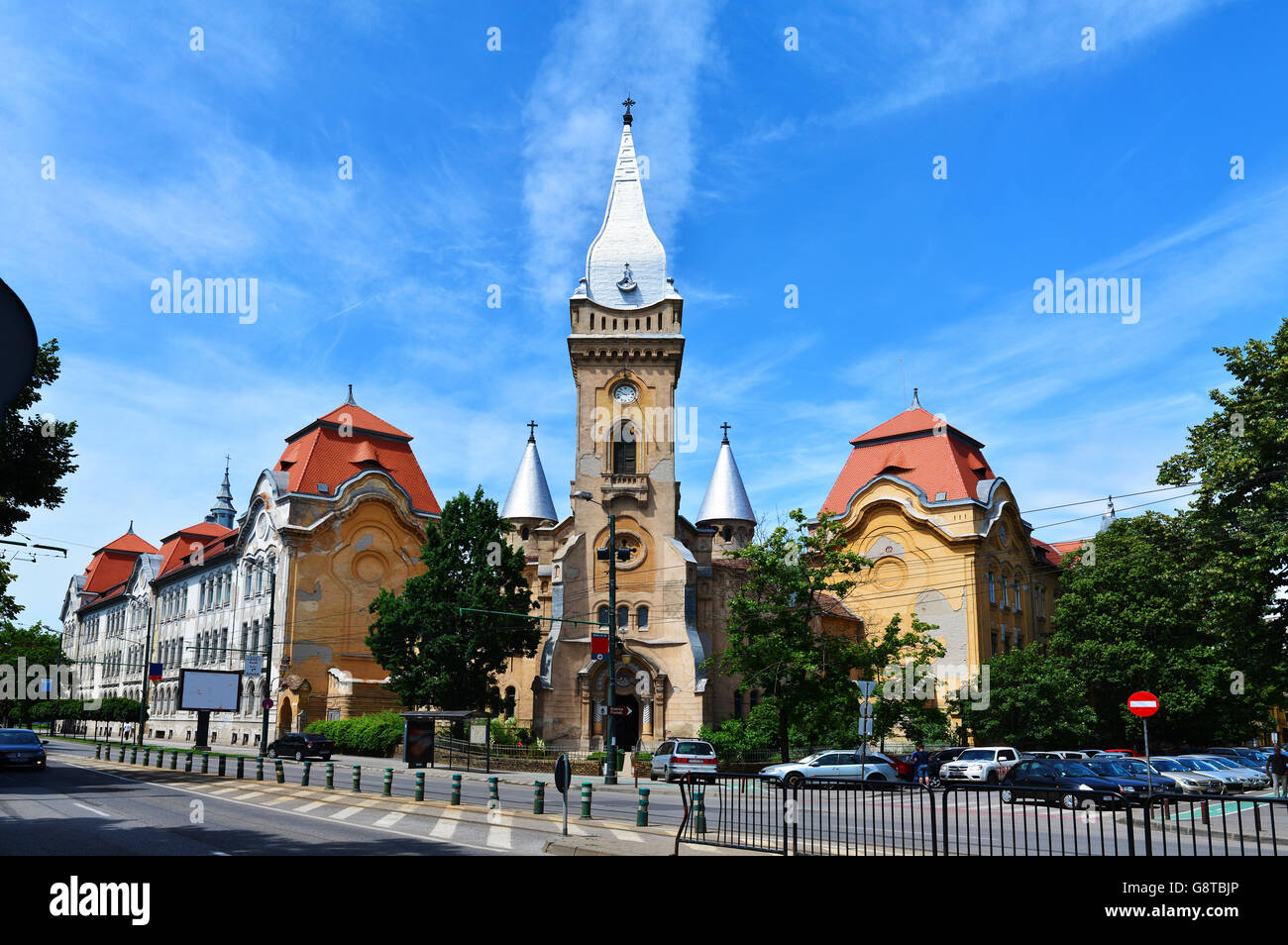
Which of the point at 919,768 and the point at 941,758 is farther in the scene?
the point at 941,758

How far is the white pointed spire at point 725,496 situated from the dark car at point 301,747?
114ft

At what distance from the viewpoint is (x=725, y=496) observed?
70.9m

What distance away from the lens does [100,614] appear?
9056 cm

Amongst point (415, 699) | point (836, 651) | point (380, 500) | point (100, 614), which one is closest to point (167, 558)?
point (100, 614)

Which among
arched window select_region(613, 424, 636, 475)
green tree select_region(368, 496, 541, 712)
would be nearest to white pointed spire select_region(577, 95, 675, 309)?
arched window select_region(613, 424, 636, 475)

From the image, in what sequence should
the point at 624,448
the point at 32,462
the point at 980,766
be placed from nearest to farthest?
the point at 32,462 → the point at 980,766 → the point at 624,448

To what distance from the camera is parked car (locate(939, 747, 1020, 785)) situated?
1334 inches

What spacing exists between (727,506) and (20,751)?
47011mm

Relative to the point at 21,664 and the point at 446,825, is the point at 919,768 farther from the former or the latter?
the point at 21,664

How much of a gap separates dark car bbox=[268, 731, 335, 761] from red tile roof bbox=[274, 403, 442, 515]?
1698 centimetres

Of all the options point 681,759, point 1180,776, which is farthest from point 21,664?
point 1180,776

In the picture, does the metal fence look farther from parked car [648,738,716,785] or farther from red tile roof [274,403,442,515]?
red tile roof [274,403,442,515]

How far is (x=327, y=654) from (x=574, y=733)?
16.6m
